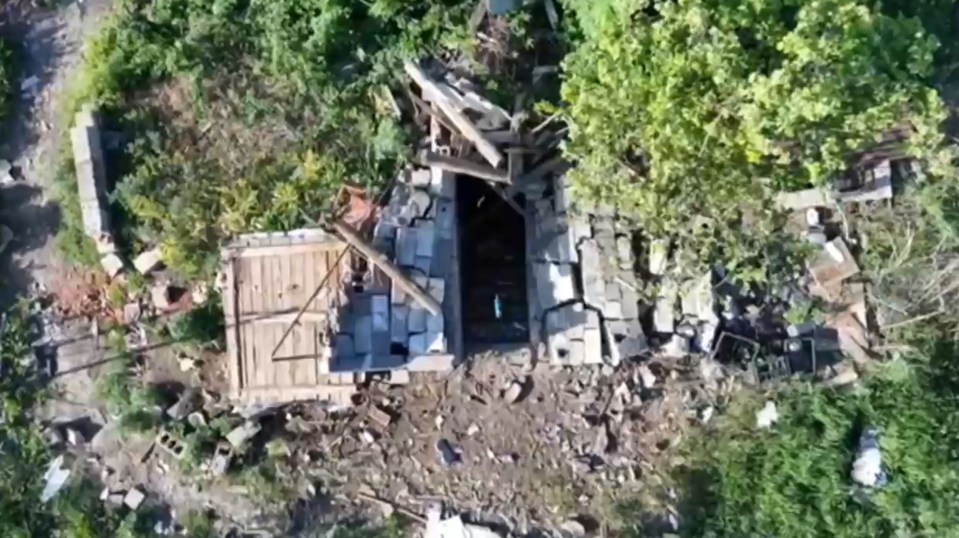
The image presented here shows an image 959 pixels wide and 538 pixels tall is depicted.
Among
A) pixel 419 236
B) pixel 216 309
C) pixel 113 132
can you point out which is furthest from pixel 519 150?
pixel 113 132

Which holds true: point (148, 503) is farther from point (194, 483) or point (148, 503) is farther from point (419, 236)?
point (419, 236)

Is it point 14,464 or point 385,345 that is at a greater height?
point 385,345

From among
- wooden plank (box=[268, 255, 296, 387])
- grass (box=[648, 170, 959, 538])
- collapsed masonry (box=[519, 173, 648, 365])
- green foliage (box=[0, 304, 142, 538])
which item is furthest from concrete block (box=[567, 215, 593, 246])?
green foliage (box=[0, 304, 142, 538])

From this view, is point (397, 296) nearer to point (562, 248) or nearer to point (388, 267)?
point (388, 267)

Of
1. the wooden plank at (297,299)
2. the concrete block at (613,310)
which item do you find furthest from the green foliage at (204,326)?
the concrete block at (613,310)

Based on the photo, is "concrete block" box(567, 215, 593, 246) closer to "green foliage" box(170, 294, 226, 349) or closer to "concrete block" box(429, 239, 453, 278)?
"concrete block" box(429, 239, 453, 278)

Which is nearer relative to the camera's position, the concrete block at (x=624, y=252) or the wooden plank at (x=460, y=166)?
the wooden plank at (x=460, y=166)

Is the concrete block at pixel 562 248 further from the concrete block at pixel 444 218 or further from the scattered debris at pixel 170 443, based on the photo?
Answer: the scattered debris at pixel 170 443
